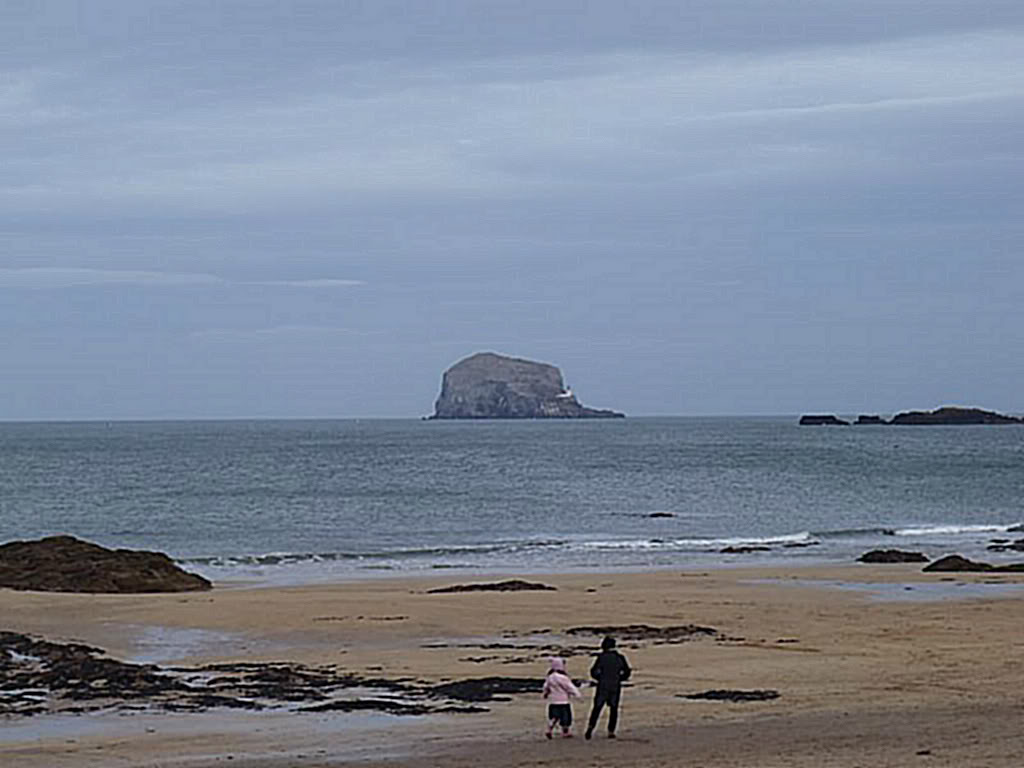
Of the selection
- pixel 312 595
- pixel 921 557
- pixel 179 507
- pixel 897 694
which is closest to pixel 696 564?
pixel 921 557

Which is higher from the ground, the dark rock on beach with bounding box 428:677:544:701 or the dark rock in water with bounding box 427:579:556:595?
the dark rock in water with bounding box 427:579:556:595

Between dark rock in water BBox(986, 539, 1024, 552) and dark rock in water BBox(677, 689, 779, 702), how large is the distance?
31.4 meters

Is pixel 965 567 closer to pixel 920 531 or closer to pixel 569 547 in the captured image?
pixel 569 547

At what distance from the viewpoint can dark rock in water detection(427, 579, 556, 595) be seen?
3609 centimetres

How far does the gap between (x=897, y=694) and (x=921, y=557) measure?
84.5 feet

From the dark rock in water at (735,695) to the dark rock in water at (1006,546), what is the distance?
3141 centimetres

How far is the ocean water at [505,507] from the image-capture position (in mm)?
51188

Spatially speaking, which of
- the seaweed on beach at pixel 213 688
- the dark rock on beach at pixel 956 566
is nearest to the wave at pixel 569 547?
the dark rock on beach at pixel 956 566

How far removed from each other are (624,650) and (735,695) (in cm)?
482

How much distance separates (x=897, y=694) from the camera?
2041 cm

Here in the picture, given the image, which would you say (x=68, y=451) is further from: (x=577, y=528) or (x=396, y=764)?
(x=396, y=764)

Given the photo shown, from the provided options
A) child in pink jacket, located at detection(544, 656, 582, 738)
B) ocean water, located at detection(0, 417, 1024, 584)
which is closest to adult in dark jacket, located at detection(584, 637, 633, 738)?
child in pink jacket, located at detection(544, 656, 582, 738)

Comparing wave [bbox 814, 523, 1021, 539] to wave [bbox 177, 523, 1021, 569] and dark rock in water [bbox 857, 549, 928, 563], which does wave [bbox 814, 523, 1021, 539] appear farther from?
dark rock in water [bbox 857, 549, 928, 563]

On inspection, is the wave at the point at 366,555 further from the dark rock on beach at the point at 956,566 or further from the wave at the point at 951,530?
the dark rock on beach at the point at 956,566
